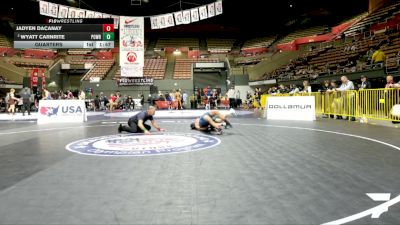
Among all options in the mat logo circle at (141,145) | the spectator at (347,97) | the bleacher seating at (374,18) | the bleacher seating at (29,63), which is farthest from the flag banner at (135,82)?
the mat logo circle at (141,145)

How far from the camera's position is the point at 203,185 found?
3520 millimetres

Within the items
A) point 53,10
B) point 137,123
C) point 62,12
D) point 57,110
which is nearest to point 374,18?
point 62,12

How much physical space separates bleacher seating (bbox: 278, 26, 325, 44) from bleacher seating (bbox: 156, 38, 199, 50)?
11010 millimetres

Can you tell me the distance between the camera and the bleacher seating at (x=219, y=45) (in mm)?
40500

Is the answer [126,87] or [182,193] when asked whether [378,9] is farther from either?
[182,193]

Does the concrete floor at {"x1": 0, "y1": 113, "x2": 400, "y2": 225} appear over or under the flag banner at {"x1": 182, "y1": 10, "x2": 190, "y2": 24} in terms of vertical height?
under

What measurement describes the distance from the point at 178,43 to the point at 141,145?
1428 inches

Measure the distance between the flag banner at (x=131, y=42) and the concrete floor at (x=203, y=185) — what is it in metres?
10.7

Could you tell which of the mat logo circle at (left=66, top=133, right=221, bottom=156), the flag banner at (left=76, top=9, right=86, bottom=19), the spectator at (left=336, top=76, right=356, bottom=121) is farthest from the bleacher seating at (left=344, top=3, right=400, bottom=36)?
the mat logo circle at (left=66, top=133, right=221, bottom=156)

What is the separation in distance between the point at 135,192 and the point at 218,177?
3.54 ft

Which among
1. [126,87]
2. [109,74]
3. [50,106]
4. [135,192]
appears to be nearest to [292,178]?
[135,192]

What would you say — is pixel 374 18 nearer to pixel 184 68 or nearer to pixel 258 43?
pixel 258 43
